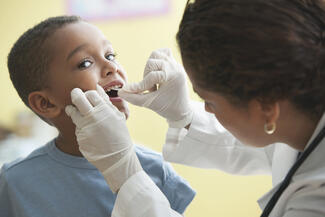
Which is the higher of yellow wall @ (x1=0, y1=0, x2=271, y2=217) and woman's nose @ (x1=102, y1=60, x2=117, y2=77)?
woman's nose @ (x1=102, y1=60, x2=117, y2=77)

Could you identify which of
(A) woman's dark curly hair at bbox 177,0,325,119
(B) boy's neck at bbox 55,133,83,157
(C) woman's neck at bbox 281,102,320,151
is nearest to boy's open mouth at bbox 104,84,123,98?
(B) boy's neck at bbox 55,133,83,157

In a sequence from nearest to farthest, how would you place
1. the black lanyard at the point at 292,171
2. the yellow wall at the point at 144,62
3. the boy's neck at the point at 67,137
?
the black lanyard at the point at 292,171
the boy's neck at the point at 67,137
the yellow wall at the point at 144,62

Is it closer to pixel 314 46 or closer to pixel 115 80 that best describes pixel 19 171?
pixel 115 80

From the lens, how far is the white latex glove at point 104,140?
102 centimetres

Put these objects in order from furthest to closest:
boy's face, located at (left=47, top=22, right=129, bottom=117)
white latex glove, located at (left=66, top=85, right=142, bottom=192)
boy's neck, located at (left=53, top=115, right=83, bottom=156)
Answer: boy's neck, located at (left=53, top=115, right=83, bottom=156)
boy's face, located at (left=47, top=22, right=129, bottom=117)
white latex glove, located at (left=66, top=85, right=142, bottom=192)

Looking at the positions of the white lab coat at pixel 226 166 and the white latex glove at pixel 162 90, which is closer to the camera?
the white lab coat at pixel 226 166

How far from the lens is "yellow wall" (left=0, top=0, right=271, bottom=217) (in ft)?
6.64

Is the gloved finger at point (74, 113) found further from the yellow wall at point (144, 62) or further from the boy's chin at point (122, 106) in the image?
the yellow wall at point (144, 62)

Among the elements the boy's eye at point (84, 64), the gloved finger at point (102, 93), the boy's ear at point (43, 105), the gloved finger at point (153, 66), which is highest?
the boy's eye at point (84, 64)

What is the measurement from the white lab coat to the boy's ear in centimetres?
39

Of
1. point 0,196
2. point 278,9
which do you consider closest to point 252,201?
point 0,196

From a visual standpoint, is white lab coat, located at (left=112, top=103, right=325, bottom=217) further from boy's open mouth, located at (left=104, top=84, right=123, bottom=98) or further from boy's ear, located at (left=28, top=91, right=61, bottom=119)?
boy's ear, located at (left=28, top=91, right=61, bottom=119)

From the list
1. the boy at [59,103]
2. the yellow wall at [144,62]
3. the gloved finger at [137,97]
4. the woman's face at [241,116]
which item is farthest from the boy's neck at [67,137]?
the yellow wall at [144,62]

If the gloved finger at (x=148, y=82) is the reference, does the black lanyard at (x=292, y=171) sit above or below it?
below
